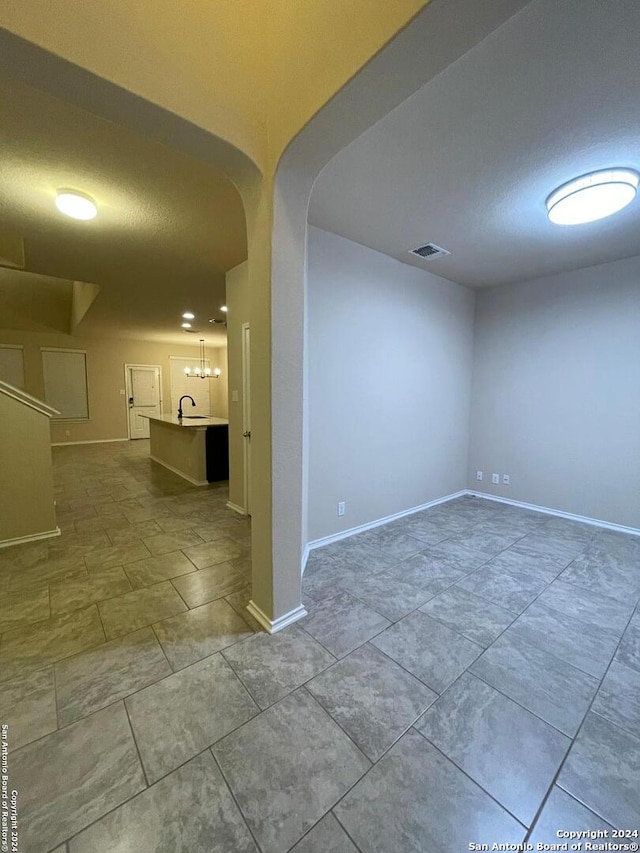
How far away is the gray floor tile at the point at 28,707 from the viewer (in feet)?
4.30

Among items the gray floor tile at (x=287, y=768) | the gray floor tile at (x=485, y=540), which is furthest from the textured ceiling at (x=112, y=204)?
the gray floor tile at (x=485, y=540)

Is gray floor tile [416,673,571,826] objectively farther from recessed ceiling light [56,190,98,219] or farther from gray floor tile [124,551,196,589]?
recessed ceiling light [56,190,98,219]

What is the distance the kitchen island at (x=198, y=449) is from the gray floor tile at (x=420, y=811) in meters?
4.27

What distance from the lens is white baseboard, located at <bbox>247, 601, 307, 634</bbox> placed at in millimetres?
1903

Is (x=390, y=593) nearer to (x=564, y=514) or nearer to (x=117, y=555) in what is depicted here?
(x=117, y=555)

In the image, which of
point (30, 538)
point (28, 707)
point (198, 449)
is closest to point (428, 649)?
point (28, 707)

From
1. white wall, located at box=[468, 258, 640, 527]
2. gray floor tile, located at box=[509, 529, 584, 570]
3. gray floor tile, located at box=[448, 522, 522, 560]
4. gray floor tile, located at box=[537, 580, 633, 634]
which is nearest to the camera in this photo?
gray floor tile, located at box=[537, 580, 633, 634]

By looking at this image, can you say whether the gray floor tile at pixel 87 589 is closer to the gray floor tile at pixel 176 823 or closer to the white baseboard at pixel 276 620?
the white baseboard at pixel 276 620

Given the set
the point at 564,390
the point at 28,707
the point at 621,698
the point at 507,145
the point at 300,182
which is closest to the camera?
the point at 28,707

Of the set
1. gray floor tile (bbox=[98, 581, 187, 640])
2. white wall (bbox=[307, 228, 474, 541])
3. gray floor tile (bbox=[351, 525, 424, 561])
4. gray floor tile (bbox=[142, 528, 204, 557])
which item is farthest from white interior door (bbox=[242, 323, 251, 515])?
gray floor tile (bbox=[98, 581, 187, 640])

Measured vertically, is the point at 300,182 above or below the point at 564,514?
above

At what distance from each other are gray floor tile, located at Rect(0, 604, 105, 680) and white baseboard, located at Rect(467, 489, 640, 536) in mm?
4380

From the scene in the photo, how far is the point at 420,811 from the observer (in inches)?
42.5

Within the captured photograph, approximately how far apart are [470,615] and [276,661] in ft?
4.08
